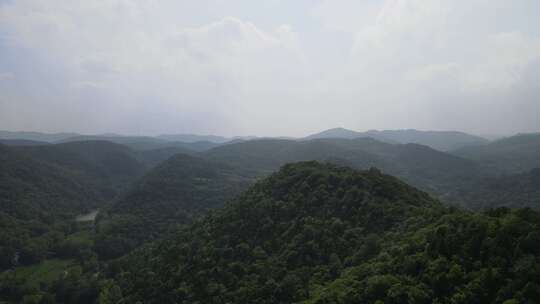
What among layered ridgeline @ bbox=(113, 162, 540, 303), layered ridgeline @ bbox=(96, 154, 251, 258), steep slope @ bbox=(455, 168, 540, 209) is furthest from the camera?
steep slope @ bbox=(455, 168, 540, 209)

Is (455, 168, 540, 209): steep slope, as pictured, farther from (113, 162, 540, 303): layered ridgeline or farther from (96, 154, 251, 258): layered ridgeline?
(113, 162, 540, 303): layered ridgeline

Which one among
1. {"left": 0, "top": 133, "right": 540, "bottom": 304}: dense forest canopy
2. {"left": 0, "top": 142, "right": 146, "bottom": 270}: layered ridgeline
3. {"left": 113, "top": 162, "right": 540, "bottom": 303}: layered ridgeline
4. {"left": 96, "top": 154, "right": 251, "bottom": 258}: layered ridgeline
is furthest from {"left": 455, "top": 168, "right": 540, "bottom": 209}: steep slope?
{"left": 0, "top": 142, "right": 146, "bottom": 270}: layered ridgeline

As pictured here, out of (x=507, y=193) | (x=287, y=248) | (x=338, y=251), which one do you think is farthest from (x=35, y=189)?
(x=507, y=193)

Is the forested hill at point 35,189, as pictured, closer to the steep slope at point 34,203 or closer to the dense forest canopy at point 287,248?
the steep slope at point 34,203

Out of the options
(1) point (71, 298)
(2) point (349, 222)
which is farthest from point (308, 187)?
(1) point (71, 298)

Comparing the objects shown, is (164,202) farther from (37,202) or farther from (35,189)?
(35,189)
